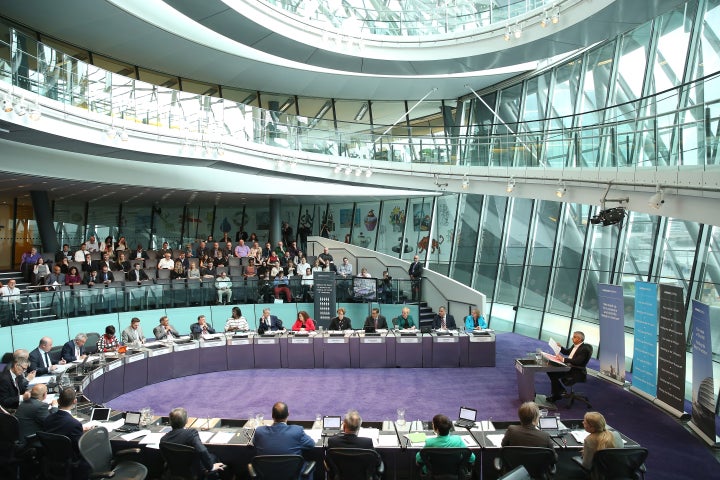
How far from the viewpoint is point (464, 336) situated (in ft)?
38.9

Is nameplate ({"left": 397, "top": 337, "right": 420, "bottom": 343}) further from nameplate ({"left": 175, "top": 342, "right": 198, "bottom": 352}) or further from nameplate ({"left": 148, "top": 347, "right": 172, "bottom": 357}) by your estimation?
nameplate ({"left": 148, "top": 347, "right": 172, "bottom": 357})

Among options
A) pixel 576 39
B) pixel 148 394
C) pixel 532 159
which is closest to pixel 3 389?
pixel 148 394

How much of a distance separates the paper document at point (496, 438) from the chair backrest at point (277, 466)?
212cm

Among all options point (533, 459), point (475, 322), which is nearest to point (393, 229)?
point (475, 322)

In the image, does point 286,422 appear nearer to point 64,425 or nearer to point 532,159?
point 64,425

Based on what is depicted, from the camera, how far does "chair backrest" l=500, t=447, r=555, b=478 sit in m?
4.88

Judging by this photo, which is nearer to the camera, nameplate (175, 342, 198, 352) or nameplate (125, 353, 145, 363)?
nameplate (125, 353, 145, 363)

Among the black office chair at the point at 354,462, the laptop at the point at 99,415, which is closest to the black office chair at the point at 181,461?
the black office chair at the point at 354,462

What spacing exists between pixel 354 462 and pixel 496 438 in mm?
1739

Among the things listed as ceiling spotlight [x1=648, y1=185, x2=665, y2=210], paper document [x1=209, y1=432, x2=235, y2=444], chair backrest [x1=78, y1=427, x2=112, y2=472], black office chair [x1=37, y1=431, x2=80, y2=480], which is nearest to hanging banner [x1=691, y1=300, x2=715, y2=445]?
ceiling spotlight [x1=648, y1=185, x2=665, y2=210]

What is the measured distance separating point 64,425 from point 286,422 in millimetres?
2199

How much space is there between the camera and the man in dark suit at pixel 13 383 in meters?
6.61

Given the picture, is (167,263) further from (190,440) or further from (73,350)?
(190,440)

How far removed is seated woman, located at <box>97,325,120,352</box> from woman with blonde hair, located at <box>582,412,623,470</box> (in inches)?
327
